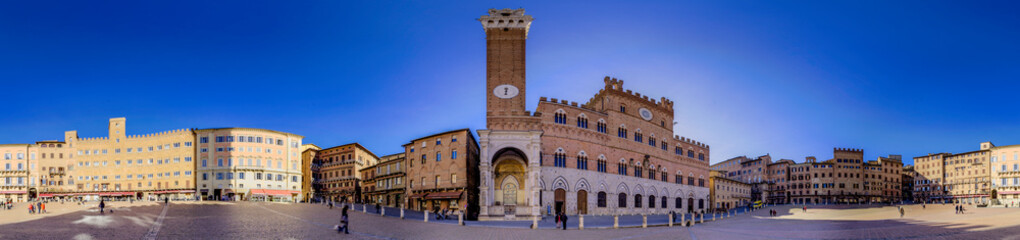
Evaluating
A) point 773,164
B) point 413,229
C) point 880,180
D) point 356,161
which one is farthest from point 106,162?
point 880,180

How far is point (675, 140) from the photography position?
76625 millimetres

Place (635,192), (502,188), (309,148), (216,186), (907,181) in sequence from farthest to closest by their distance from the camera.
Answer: (907,181) → (309,148) → (216,186) → (635,192) → (502,188)

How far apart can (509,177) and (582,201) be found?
10336 millimetres

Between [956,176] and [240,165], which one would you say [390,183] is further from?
[956,176]

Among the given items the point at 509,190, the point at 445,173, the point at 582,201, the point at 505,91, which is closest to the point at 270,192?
the point at 445,173

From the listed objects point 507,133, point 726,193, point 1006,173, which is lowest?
point 726,193

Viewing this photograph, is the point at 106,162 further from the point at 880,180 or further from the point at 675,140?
the point at 880,180

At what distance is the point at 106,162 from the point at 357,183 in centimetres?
3798

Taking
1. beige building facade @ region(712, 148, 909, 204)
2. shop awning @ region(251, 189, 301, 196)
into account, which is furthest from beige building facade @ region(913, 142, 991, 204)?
shop awning @ region(251, 189, 301, 196)

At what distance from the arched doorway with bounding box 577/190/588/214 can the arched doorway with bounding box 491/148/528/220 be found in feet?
29.4

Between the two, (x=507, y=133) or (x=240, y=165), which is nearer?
(x=507, y=133)

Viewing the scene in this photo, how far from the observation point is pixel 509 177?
52.4 m

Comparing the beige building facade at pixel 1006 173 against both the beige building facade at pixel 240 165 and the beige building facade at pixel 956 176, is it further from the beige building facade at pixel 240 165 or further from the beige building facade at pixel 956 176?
the beige building facade at pixel 240 165

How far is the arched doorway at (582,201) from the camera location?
58.8 metres
